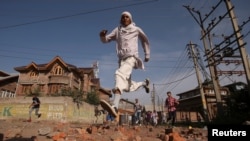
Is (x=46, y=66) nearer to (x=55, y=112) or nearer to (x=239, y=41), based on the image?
(x=55, y=112)

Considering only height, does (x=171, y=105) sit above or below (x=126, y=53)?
below

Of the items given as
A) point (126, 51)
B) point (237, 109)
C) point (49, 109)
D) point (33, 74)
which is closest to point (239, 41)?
point (237, 109)

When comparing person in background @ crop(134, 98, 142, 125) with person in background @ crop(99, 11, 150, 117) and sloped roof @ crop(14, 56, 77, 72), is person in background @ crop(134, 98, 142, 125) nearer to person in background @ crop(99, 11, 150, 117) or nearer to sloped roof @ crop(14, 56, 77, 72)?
person in background @ crop(99, 11, 150, 117)

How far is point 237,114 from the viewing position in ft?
52.2

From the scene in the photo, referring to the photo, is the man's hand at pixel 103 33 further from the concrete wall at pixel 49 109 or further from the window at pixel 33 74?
the window at pixel 33 74

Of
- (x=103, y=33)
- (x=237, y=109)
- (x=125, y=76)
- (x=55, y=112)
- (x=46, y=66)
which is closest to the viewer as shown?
(x=125, y=76)

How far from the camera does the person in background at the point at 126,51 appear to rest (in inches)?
186

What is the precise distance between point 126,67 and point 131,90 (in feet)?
1.86

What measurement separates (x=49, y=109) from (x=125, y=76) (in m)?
19.8

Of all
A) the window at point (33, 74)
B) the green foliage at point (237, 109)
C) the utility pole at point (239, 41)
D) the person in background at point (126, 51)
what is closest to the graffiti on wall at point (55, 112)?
the window at point (33, 74)

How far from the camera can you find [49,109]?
2259 cm

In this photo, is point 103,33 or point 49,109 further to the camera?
point 49,109

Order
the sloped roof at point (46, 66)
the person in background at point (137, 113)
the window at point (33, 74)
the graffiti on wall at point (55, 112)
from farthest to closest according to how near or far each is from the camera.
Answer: the window at point (33, 74) < the sloped roof at point (46, 66) < the graffiti on wall at point (55, 112) < the person in background at point (137, 113)

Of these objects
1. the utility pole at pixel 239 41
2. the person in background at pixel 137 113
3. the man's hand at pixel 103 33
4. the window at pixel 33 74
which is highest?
the window at pixel 33 74
